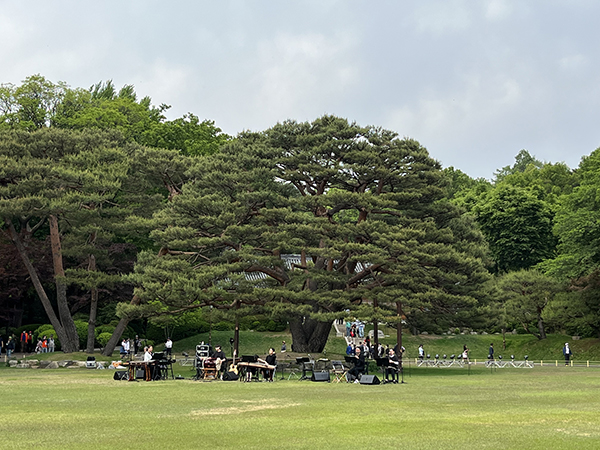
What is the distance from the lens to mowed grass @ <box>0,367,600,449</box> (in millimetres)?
11797

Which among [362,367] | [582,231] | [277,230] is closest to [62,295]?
[277,230]

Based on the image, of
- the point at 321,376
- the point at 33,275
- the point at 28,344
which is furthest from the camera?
the point at 28,344

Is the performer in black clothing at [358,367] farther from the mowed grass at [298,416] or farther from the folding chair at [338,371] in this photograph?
the mowed grass at [298,416]

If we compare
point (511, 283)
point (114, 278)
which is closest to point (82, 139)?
point (114, 278)

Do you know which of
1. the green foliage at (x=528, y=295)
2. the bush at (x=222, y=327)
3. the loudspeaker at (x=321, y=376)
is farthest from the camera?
the bush at (x=222, y=327)

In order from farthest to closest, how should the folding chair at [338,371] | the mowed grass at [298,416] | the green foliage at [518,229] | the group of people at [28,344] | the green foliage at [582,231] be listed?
the green foliage at [518,229] < the group of people at [28,344] < the green foliage at [582,231] < the folding chair at [338,371] < the mowed grass at [298,416]

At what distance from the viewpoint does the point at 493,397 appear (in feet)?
64.8

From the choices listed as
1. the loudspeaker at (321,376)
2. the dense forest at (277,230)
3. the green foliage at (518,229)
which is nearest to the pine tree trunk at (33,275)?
the dense forest at (277,230)

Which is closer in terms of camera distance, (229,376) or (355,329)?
(229,376)

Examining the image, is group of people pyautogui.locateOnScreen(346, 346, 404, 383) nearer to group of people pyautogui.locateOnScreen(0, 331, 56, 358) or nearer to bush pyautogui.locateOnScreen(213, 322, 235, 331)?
group of people pyautogui.locateOnScreen(0, 331, 56, 358)

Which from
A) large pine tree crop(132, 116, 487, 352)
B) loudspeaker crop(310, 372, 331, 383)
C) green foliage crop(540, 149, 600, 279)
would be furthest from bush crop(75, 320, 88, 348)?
green foliage crop(540, 149, 600, 279)

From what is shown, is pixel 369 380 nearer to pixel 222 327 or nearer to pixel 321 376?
pixel 321 376

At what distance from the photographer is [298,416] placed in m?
15.1

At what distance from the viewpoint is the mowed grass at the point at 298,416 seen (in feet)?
38.7
